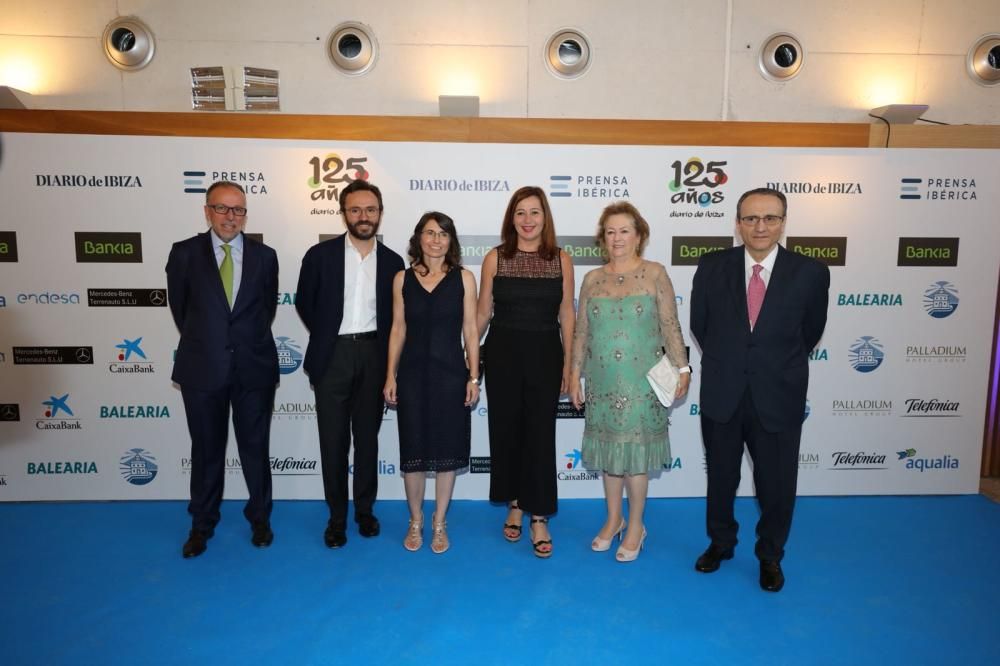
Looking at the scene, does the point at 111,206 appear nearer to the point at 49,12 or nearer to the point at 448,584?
the point at 49,12


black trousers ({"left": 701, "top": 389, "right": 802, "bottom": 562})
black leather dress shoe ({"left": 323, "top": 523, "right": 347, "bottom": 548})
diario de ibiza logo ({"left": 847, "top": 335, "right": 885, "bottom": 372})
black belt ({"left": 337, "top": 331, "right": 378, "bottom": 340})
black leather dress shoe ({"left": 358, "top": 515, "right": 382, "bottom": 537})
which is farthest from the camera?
diario de ibiza logo ({"left": 847, "top": 335, "right": 885, "bottom": 372})

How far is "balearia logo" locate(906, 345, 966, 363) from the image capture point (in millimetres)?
4121

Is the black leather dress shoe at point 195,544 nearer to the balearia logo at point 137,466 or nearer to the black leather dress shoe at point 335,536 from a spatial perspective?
the black leather dress shoe at point 335,536

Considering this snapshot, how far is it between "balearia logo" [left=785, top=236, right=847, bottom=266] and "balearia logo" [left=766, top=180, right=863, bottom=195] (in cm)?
29

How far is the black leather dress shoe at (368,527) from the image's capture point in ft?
11.4

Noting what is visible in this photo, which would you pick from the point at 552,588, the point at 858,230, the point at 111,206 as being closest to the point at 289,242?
the point at 111,206

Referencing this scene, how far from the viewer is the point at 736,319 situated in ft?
9.44

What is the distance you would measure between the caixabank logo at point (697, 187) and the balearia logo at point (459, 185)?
3.56 feet

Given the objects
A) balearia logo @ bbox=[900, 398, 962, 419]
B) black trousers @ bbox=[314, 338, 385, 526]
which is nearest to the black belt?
black trousers @ bbox=[314, 338, 385, 526]

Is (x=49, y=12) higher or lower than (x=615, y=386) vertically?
higher

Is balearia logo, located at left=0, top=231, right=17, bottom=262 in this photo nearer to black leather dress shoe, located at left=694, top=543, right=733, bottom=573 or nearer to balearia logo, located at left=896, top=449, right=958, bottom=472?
black leather dress shoe, located at left=694, top=543, right=733, bottom=573

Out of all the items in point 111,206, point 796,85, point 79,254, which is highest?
point 796,85

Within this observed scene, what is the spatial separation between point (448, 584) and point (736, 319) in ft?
6.12

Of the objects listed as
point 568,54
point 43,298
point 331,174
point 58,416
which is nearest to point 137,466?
point 58,416
